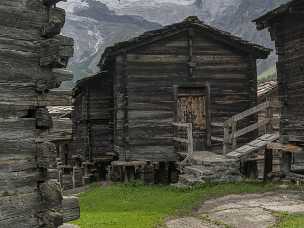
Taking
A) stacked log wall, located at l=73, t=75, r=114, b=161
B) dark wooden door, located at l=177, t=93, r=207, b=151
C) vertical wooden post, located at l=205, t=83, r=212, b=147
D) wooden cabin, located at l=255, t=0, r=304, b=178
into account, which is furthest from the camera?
stacked log wall, located at l=73, t=75, r=114, b=161

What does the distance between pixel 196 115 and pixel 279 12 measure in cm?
598

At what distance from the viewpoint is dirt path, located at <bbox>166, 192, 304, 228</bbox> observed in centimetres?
1066

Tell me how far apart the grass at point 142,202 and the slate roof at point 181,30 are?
5.24m

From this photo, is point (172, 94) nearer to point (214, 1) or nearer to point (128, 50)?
point (128, 50)

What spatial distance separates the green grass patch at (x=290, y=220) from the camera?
9957mm

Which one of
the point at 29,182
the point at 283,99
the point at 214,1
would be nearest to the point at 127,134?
the point at 283,99

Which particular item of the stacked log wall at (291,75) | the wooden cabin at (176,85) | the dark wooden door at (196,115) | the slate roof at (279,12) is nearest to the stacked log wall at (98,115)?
the wooden cabin at (176,85)

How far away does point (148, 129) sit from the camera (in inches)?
753

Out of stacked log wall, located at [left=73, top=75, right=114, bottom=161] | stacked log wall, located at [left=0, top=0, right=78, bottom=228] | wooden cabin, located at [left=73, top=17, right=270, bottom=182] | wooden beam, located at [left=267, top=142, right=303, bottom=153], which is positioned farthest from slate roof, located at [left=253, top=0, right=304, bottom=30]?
stacked log wall, located at [left=0, top=0, right=78, bottom=228]

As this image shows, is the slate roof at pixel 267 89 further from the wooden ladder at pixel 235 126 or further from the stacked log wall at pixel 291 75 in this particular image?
the stacked log wall at pixel 291 75

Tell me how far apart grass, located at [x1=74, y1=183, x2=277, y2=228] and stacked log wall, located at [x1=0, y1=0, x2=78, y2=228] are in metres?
4.30

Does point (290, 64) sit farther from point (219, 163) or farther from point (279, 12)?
point (219, 163)

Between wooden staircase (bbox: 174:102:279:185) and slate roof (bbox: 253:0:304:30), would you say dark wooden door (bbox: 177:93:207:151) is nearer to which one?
wooden staircase (bbox: 174:102:279:185)

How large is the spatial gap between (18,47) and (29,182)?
1832 millimetres
